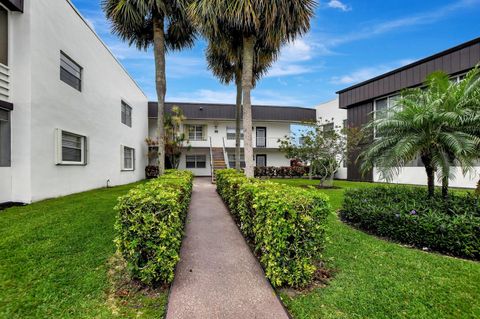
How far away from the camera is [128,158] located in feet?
51.2

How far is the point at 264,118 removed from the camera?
70.0 feet

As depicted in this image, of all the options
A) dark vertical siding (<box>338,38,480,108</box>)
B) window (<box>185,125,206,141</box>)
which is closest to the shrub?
window (<box>185,125,206,141</box>)

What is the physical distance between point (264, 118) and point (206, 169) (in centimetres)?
688

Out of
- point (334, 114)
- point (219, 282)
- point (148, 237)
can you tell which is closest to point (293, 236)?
point (219, 282)

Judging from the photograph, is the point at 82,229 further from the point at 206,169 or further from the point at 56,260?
the point at 206,169

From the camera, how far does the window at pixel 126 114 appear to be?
14.7m

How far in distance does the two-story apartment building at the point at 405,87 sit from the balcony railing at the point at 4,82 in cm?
988

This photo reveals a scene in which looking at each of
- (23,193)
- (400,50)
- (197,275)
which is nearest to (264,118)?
(400,50)

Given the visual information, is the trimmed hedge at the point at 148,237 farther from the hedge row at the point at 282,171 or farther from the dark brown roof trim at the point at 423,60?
the hedge row at the point at 282,171

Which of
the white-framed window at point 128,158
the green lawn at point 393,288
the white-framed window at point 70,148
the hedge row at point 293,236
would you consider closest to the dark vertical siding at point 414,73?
the green lawn at point 393,288

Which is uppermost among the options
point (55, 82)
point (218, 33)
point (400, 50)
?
point (400, 50)

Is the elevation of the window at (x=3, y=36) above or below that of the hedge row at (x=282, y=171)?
above

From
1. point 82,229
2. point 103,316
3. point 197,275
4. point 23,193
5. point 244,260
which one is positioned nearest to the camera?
point 103,316

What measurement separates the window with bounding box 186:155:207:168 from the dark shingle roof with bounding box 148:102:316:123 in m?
3.68
